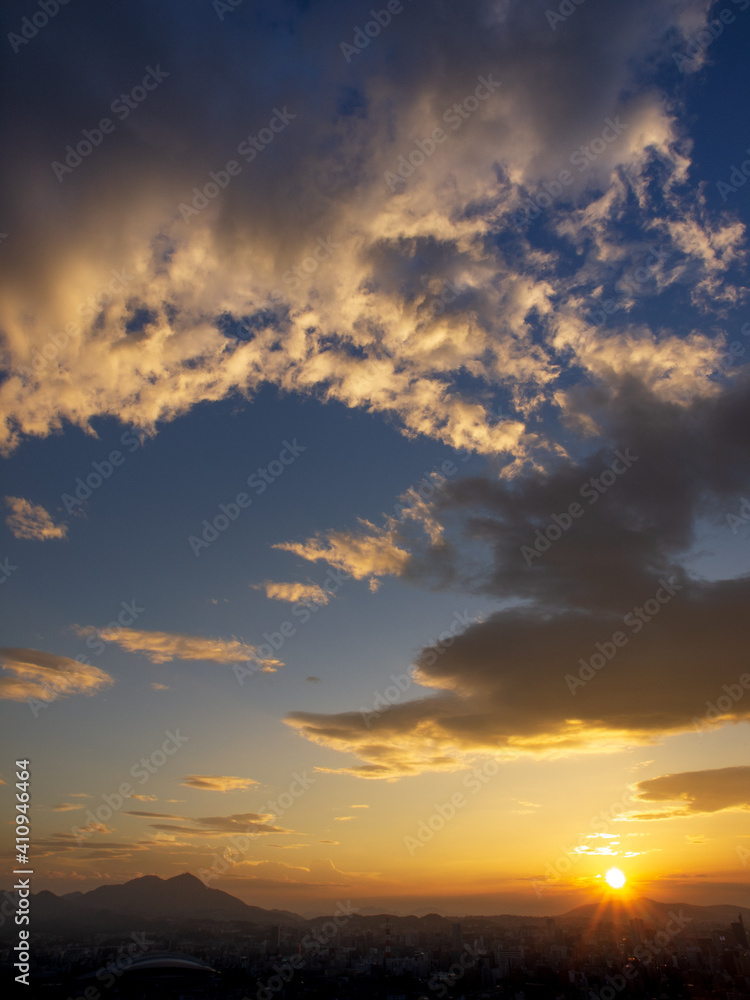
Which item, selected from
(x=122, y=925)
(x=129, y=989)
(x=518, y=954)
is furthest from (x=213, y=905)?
(x=129, y=989)

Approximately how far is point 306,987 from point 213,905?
5781 inches

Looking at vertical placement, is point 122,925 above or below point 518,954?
below

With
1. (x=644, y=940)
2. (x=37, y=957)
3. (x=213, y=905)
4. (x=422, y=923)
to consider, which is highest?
(x=37, y=957)

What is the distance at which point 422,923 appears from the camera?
4099 inches

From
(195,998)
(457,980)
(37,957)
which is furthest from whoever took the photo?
(37,957)

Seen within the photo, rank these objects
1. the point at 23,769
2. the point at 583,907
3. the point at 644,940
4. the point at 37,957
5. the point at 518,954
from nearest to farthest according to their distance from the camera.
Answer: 1. the point at 23,769
2. the point at 37,957
3. the point at 518,954
4. the point at 644,940
5. the point at 583,907

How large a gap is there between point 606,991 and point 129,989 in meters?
33.7

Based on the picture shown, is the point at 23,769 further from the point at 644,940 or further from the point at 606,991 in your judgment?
the point at 644,940

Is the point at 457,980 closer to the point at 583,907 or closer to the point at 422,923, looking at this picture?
the point at 422,923

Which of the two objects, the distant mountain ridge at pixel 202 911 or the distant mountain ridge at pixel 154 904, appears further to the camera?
the distant mountain ridge at pixel 154 904

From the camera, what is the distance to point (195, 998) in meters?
34.6

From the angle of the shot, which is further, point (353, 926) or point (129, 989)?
point (353, 926)

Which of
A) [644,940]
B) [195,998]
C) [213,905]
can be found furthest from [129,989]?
[213,905]

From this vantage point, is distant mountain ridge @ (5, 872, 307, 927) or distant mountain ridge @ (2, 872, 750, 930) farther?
distant mountain ridge @ (5, 872, 307, 927)
